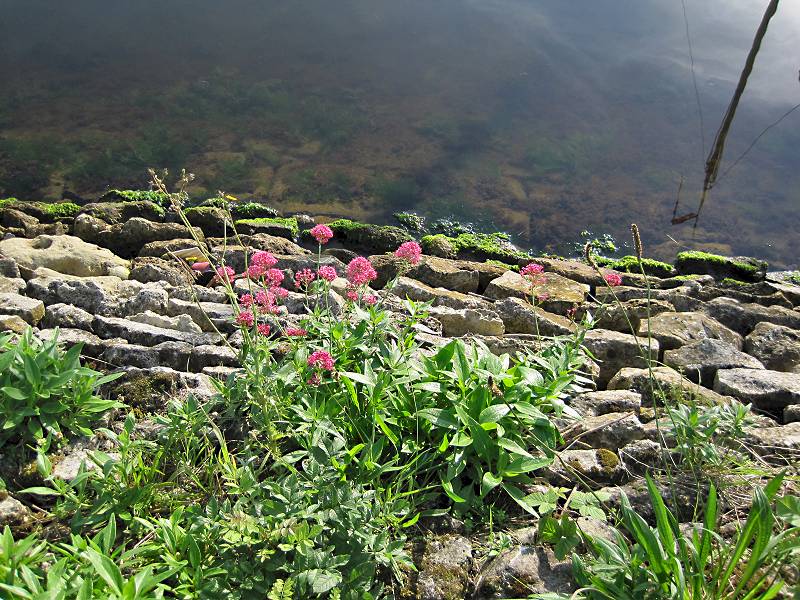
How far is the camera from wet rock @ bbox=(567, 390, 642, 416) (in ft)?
10.0

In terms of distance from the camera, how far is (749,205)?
12688 millimetres

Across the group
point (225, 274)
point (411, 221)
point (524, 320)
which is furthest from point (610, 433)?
point (411, 221)

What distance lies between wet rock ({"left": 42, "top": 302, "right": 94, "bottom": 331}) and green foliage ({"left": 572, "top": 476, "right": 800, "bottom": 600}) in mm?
3091

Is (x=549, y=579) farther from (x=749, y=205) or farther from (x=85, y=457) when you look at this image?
(x=749, y=205)

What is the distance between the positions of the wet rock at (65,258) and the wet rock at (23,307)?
95 cm

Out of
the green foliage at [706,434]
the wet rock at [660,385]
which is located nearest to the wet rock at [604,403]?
the wet rock at [660,385]

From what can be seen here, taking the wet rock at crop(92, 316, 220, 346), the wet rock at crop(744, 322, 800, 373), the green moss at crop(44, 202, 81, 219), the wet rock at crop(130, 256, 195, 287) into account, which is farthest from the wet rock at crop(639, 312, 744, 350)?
the green moss at crop(44, 202, 81, 219)

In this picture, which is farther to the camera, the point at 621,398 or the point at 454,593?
the point at 621,398

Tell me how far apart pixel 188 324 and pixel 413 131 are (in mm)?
→ 10610

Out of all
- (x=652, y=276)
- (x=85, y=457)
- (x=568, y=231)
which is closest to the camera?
(x=85, y=457)

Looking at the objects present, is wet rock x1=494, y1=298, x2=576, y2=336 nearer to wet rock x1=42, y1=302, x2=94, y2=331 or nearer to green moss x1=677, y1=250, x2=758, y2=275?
wet rock x1=42, y1=302, x2=94, y2=331

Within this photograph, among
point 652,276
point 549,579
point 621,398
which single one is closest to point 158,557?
point 549,579

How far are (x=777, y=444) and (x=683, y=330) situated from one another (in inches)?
70.5

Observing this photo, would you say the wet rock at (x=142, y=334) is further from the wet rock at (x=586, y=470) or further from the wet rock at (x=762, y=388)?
the wet rock at (x=762, y=388)
